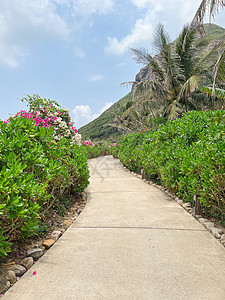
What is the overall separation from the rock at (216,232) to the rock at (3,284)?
110 inches

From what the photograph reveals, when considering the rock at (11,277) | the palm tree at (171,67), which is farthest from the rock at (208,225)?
the palm tree at (171,67)

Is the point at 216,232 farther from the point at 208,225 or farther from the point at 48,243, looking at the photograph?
the point at 48,243

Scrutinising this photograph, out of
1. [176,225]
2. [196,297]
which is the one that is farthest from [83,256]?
[176,225]

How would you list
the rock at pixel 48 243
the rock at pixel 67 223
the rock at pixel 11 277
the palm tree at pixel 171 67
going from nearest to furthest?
the rock at pixel 11 277
the rock at pixel 48 243
the rock at pixel 67 223
the palm tree at pixel 171 67

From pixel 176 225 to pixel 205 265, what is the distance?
118 cm

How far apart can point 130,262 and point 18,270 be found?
123cm

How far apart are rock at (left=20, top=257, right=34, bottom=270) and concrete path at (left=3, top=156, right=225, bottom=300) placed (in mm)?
66

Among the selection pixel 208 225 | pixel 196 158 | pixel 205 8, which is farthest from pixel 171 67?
pixel 208 225

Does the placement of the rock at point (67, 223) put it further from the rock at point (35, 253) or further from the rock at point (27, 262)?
the rock at point (27, 262)

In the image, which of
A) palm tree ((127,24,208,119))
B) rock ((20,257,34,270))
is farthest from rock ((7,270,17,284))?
palm tree ((127,24,208,119))

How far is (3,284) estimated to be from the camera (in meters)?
2.10

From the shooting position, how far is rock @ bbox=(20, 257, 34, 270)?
2.48 m

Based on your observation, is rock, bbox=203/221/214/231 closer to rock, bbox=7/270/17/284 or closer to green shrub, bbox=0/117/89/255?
green shrub, bbox=0/117/89/255

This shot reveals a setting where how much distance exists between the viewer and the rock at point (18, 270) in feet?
7.63
